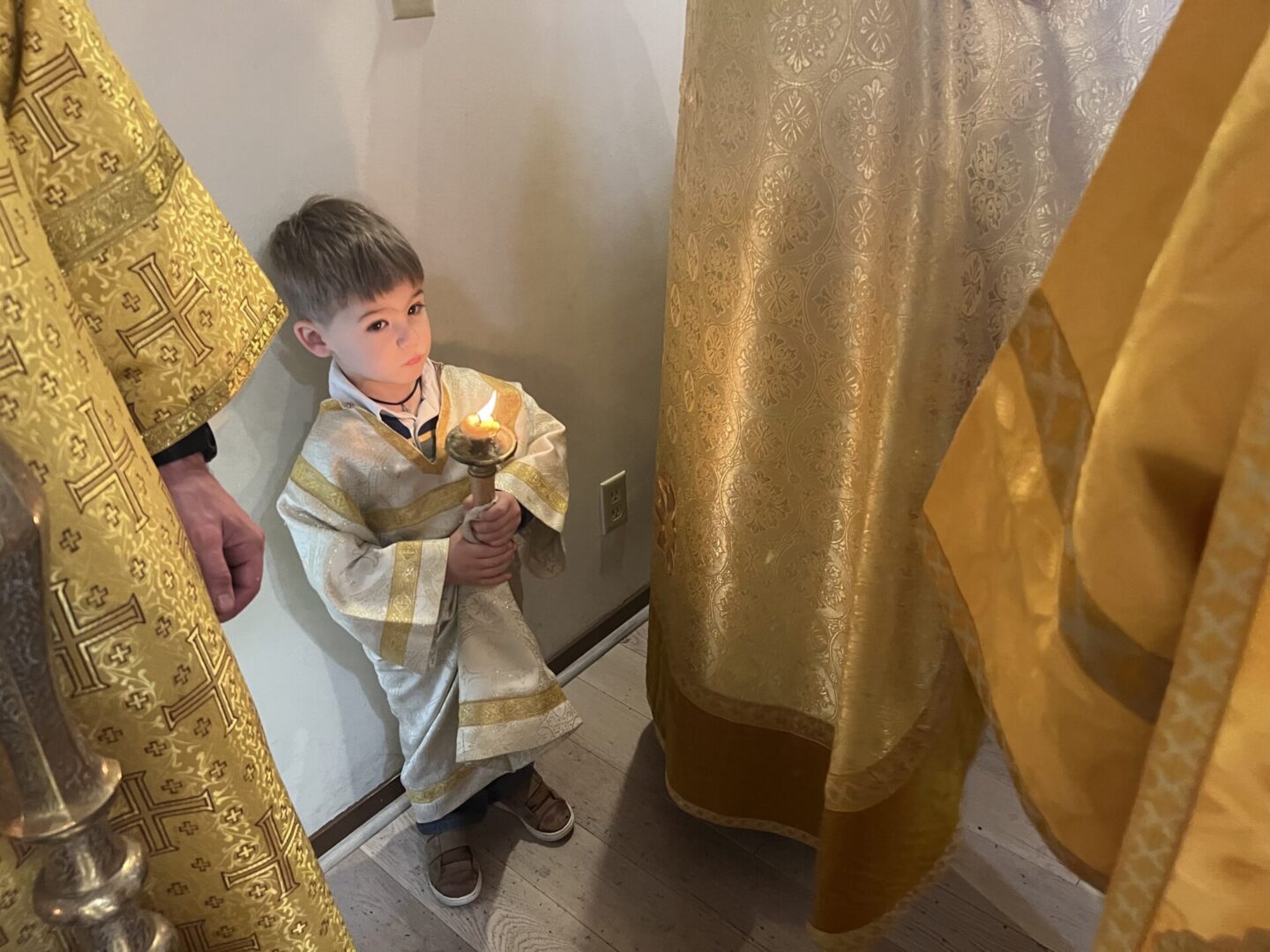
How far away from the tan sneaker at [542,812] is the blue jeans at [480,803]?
0.01m

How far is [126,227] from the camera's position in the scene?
1.82ft

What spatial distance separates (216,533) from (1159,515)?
59 cm

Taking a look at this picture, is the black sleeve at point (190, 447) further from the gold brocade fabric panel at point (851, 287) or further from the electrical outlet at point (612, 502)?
the electrical outlet at point (612, 502)

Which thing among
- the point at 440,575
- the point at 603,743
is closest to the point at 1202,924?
the point at 440,575

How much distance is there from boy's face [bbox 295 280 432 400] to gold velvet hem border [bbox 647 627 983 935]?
53cm

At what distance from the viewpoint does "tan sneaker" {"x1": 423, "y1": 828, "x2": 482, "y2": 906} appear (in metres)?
1.20

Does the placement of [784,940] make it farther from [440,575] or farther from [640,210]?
[640,210]

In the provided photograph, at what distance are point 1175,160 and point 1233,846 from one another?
12.8 inches

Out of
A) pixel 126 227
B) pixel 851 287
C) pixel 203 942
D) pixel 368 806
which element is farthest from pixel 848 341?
pixel 368 806

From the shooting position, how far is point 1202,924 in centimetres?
42

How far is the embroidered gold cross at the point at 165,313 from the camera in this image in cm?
57

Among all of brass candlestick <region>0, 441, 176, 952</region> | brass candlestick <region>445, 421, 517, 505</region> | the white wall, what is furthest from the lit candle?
brass candlestick <region>0, 441, 176, 952</region>

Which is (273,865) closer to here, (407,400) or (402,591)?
(402,591)

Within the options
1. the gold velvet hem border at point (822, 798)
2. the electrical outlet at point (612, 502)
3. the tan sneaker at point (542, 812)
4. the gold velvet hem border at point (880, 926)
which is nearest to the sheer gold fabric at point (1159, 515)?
the gold velvet hem border at point (822, 798)
